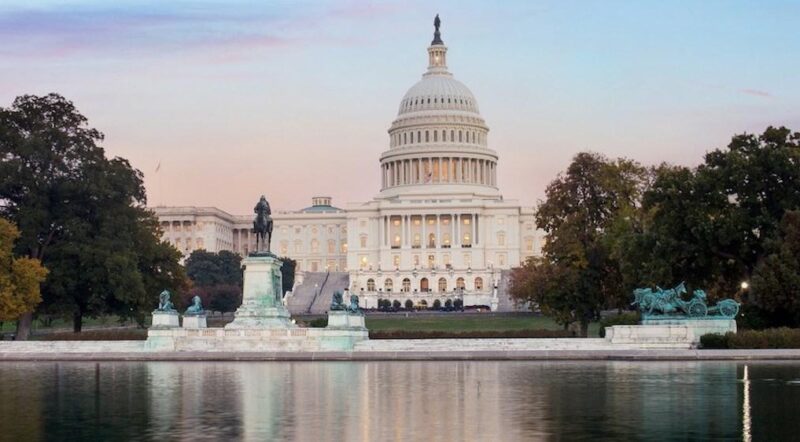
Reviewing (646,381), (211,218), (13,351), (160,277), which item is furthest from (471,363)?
(211,218)

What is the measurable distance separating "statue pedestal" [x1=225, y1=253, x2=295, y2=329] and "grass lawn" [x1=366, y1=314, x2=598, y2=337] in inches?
912

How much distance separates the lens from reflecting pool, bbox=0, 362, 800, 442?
20203 mm

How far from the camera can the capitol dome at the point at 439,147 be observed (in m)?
184

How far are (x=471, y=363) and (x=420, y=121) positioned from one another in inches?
5739

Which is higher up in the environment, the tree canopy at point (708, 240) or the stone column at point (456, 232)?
the stone column at point (456, 232)

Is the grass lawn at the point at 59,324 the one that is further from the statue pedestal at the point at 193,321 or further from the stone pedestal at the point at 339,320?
the stone pedestal at the point at 339,320

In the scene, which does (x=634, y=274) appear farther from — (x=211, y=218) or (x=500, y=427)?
(x=211, y=218)

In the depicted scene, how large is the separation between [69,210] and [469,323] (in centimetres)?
3439

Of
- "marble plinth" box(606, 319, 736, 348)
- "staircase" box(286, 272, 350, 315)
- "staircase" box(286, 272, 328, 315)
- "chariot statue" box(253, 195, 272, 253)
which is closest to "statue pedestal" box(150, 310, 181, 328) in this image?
"chariot statue" box(253, 195, 272, 253)

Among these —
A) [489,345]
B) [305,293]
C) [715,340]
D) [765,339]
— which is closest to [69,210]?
[489,345]

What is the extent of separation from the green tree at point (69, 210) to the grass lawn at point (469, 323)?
59.0 feet

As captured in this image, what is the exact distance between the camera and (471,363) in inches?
1591

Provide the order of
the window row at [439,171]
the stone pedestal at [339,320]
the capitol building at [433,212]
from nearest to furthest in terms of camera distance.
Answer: the stone pedestal at [339,320] < the capitol building at [433,212] < the window row at [439,171]

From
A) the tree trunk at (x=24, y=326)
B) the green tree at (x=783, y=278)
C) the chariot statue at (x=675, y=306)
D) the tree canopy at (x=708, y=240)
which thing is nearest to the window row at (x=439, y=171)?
the tree canopy at (x=708, y=240)
